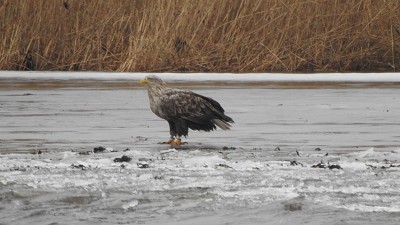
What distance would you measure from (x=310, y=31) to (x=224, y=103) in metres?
5.52

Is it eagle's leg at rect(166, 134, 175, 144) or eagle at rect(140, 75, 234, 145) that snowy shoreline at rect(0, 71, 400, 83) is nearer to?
eagle at rect(140, 75, 234, 145)

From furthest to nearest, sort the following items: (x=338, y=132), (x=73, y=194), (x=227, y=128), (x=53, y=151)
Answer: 1. (x=338, y=132)
2. (x=227, y=128)
3. (x=53, y=151)
4. (x=73, y=194)

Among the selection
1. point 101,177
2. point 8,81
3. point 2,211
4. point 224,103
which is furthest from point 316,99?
point 2,211

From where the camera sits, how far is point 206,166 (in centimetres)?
747

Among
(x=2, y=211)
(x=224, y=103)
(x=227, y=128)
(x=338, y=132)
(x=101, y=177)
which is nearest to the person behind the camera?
(x=2, y=211)

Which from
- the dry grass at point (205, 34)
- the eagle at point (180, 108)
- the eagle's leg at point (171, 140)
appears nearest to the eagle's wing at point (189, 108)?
the eagle at point (180, 108)

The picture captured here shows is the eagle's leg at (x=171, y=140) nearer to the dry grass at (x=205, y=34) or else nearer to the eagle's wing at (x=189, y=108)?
the eagle's wing at (x=189, y=108)

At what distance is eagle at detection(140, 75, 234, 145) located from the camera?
942cm

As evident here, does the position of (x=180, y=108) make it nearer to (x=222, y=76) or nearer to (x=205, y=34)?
(x=222, y=76)

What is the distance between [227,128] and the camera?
376 inches

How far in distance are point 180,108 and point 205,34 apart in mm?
9684

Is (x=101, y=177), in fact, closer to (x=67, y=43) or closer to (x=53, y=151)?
(x=53, y=151)

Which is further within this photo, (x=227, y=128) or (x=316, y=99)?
(x=316, y=99)

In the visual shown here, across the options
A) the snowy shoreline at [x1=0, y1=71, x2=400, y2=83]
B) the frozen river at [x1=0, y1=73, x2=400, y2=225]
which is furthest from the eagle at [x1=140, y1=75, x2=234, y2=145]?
the snowy shoreline at [x1=0, y1=71, x2=400, y2=83]
